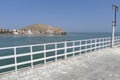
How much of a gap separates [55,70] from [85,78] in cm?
164

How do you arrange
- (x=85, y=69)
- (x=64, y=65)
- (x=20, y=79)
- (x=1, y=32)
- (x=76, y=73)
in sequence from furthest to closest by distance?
1. (x=1, y=32)
2. (x=64, y=65)
3. (x=85, y=69)
4. (x=76, y=73)
5. (x=20, y=79)

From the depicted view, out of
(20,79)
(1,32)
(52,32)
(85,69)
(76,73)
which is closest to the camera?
(20,79)

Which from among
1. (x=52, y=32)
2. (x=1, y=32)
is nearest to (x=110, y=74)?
(x=1, y=32)

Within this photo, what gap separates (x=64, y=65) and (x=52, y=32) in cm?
17369

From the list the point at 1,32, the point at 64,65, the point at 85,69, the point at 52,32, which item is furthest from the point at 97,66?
the point at 52,32

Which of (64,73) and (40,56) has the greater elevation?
(64,73)

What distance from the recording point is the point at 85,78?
7.74 metres

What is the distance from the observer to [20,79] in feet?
23.6

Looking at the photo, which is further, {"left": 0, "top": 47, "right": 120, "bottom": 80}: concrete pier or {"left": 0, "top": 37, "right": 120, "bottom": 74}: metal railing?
{"left": 0, "top": 37, "right": 120, "bottom": 74}: metal railing

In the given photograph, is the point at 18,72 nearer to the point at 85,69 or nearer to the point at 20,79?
the point at 20,79

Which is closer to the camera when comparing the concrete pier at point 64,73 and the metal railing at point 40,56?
the concrete pier at point 64,73

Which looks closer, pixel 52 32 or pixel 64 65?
pixel 64 65

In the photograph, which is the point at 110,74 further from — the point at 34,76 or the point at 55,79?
the point at 34,76

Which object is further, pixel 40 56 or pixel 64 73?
pixel 40 56
